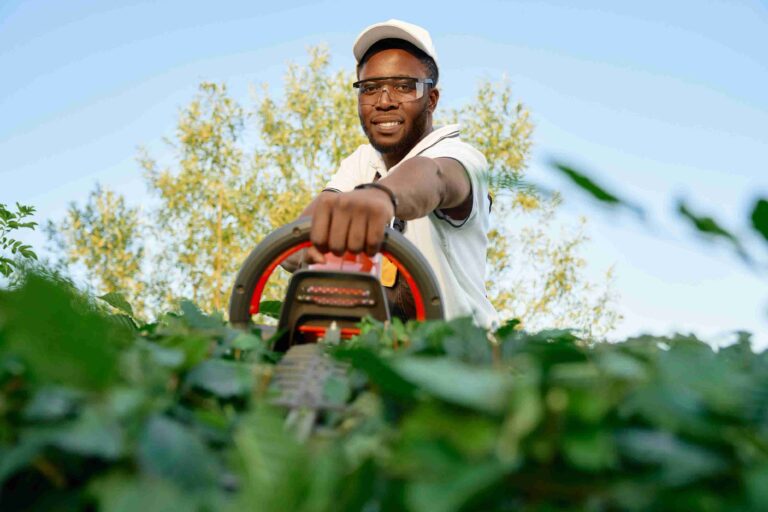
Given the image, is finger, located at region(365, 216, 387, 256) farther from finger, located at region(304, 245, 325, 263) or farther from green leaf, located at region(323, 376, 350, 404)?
green leaf, located at region(323, 376, 350, 404)

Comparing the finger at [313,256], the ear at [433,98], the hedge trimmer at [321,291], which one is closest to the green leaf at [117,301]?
the hedge trimmer at [321,291]

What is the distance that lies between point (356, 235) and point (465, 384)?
136cm

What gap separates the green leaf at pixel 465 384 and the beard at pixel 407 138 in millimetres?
4307

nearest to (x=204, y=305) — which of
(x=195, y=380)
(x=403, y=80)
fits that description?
(x=403, y=80)

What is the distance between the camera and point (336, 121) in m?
17.7

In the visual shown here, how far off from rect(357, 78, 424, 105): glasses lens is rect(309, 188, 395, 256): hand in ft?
9.68

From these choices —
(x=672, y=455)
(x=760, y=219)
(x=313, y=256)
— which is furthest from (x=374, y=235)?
(x=672, y=455)

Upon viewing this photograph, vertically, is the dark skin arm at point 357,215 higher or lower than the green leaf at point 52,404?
higher

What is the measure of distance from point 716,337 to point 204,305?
53.4 feet

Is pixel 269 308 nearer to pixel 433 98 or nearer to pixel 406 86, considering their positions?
pixel 406 86

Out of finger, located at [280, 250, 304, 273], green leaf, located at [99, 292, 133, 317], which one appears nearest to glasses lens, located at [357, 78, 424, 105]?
finger, located at [280, 250, 304, 273]

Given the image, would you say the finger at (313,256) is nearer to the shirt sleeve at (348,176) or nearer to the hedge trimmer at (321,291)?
the hedge trimmer at (321,291)

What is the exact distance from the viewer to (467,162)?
384 cm

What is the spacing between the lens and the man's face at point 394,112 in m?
4.86
